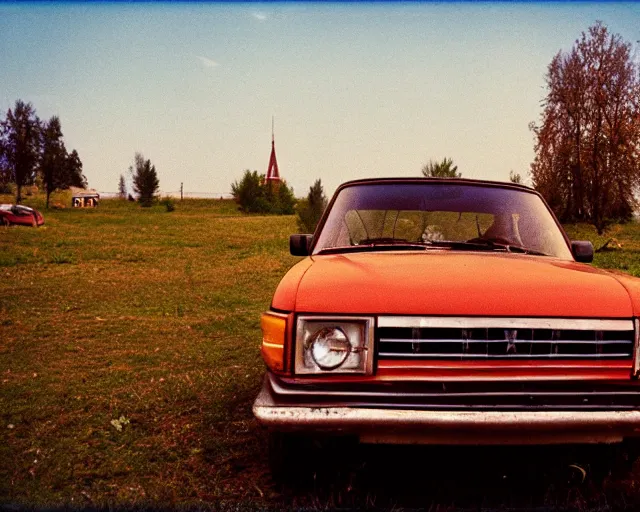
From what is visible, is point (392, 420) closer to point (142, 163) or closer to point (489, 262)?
point (489, 262)

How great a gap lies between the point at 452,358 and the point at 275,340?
0.73 m

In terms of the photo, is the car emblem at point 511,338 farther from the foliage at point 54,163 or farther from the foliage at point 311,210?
the foliage at point 54,163

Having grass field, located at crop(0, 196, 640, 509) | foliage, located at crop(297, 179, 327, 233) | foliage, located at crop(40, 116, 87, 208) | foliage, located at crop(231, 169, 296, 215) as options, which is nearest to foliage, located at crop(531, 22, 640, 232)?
foliage, located at crop(297, 179, 327, 233)

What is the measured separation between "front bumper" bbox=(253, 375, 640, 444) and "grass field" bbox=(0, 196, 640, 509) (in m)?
0.35

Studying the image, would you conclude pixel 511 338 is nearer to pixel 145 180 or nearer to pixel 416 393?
pixel 416 393

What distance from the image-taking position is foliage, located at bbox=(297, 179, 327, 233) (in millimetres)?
24484

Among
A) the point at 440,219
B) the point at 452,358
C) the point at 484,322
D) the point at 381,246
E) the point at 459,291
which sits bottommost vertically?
the point at 452,358

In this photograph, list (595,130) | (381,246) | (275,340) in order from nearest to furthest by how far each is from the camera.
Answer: (275,340) < (381,246) < (595,130)

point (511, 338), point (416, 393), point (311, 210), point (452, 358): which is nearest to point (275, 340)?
point (416, 393)

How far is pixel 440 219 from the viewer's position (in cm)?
385

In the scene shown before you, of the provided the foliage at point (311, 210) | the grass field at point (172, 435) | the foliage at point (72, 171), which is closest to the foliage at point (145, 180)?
the foliage at point (72, 171)

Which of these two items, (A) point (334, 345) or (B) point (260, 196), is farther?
(B) point (260, 196)

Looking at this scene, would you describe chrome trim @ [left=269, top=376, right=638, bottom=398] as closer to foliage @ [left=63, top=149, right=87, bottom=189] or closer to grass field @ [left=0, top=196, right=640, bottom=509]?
grass field @ [left=0, top=196, right=640, bottom=509]

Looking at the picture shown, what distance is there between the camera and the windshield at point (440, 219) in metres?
3.65
